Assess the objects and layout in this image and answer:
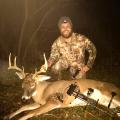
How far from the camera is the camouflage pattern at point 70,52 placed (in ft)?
26.5

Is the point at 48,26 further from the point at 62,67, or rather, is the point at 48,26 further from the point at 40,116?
the point at 40,116

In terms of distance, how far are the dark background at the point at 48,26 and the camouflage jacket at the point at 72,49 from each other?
2357 mm

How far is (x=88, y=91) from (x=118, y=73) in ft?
12.3

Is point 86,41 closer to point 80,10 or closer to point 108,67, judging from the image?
point 108,67

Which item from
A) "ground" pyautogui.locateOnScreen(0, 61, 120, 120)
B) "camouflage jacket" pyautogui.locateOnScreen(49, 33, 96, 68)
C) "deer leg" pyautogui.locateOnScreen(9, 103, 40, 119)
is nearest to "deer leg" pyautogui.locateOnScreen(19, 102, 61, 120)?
"ground" pyautogui.locateOnScreen(0, 61, 120, 120)

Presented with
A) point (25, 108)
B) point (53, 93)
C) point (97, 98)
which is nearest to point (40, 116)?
point (25, 108)

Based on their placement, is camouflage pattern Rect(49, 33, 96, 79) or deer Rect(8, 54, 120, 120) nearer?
deer Rect(8, 54, 120, 120)

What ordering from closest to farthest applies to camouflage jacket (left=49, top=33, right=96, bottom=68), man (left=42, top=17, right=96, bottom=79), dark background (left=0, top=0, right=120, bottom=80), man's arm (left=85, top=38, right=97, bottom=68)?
1. man's arm (left=85, top=38, right=97, bottom=68)
2. man (left=42, top=17, right=96, bottom=79)
3. camouflage jacket (left=49, top=33, right=96, bottom=68)
4. dark background (left=0, top=0, right=120, bottom=80)

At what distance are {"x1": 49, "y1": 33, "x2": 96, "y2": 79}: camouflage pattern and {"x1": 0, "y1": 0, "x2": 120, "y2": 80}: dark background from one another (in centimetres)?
234

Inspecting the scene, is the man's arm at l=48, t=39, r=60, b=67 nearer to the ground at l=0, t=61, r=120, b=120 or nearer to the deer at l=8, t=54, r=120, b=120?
the ground at l=0, t=61, r=120, b=120

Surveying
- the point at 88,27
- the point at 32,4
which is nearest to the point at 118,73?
the point at 32,4

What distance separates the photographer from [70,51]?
8.22 metres

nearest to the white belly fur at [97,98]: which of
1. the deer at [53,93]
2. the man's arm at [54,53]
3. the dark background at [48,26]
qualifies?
the deer at [53,93]

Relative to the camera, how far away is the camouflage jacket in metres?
8.04
